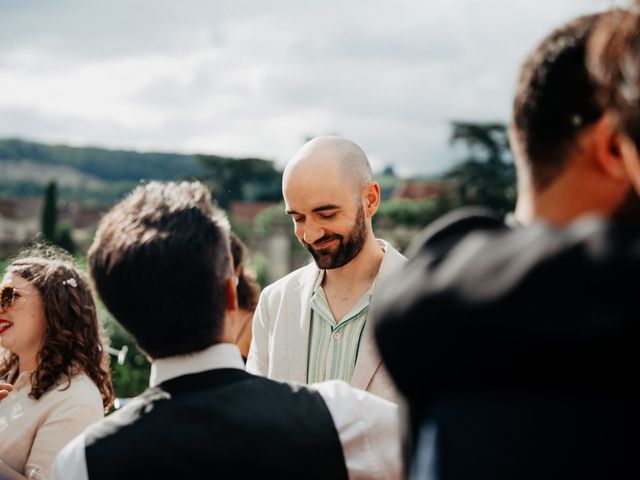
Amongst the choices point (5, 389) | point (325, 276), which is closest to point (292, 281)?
point (325, 276)

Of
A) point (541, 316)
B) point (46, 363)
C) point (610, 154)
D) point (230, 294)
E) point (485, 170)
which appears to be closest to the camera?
point (541, 316)

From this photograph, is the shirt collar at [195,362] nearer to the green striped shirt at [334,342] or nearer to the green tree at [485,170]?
the green striped shirt at [334,342]

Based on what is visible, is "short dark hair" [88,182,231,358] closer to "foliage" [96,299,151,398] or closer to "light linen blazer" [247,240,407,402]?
"light linen blazer" [247,240,407,402]

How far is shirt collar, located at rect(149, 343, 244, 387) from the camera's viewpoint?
1.63 metres

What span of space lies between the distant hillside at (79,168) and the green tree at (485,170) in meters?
68.4

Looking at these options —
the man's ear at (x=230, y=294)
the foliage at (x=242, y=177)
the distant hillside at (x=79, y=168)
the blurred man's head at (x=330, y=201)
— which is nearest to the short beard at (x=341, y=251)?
the blurred man's head at (x=330, y=201)

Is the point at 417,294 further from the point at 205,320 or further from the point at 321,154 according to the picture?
the point at 321,154

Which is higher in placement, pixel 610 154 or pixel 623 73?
pixel 623 73

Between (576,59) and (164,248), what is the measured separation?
895 millimetres

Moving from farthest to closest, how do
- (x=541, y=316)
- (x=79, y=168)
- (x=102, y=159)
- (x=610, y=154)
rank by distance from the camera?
(x=102, y=159) → (x=79, y=168) → (x=610, y=154) → (x=541, y=316)

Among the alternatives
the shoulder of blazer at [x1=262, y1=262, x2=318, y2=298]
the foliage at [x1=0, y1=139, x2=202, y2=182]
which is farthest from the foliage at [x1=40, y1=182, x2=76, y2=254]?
the foliage at [x1=0, y1=139, x2=202, y2=182]

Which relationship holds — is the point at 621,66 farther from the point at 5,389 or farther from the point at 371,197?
the point at 5,389

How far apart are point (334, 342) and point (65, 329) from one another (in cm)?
118

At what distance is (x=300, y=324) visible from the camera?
10.8ft
